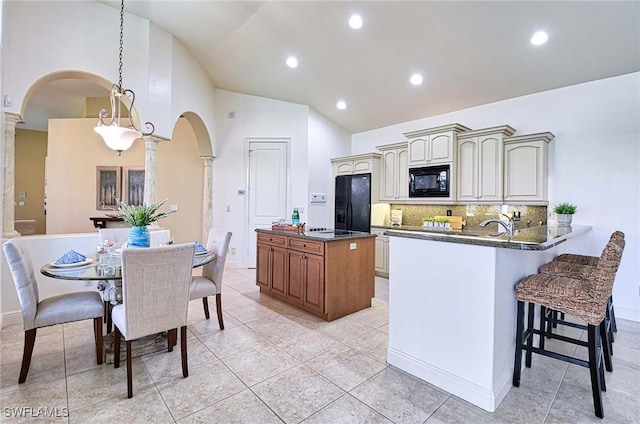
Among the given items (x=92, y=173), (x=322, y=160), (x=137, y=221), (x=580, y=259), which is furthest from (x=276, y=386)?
(x=92, y=173)

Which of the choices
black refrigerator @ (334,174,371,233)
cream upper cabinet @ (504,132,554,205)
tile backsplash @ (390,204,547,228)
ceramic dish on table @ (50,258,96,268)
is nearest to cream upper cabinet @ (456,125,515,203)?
cream upper cabinet @ (504,132,554,205)

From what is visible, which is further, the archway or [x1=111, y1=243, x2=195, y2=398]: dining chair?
the archway

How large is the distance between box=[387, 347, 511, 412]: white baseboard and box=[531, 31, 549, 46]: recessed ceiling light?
3.26 meters

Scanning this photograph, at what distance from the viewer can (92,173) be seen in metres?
6.25

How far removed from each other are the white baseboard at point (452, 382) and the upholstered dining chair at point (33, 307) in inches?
91.7

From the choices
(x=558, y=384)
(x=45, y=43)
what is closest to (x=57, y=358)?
(x=45, y=43)

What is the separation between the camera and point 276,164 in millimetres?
5777

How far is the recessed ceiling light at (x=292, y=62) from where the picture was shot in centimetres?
440

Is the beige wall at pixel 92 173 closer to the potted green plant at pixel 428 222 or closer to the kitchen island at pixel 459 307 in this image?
the potted green plant at pixel 428 222

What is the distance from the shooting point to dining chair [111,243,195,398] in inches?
75.4

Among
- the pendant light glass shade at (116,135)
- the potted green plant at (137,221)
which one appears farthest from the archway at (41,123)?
the potted green plant at (137,221)

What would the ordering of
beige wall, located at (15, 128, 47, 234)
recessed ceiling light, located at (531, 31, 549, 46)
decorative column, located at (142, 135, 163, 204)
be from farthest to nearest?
beige wall, located at (15, 128, 47, 234) < decorative column, located at (142, 135, 163, 204) < recessed ceiling light, located at (531, 31, 549, 46)

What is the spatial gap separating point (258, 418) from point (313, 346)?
0.96 metres

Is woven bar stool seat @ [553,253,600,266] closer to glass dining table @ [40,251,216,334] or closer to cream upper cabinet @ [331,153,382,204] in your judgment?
cream upper cabinet @ [331,153,382,204]
